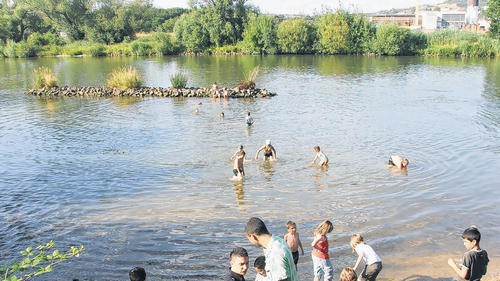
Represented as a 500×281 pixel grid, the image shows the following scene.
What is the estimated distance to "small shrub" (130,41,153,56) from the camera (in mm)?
78750

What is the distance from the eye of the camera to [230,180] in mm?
16219

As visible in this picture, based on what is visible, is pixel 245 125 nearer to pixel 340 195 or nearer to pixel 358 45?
pixel 340 195

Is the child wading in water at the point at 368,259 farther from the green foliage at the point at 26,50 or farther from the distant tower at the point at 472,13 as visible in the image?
the distant tower at the point at 472,13

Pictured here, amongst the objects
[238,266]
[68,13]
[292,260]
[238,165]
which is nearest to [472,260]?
[292,260]

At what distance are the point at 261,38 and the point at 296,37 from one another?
6527mm

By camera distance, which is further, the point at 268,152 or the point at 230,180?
the point at 268,152

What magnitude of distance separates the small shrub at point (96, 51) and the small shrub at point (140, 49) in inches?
220

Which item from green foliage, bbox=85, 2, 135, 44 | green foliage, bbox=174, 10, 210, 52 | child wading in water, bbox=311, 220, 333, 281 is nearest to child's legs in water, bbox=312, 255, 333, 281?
child wading in water, bbox=311, 220, 333, 281

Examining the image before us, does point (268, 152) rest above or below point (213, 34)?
below

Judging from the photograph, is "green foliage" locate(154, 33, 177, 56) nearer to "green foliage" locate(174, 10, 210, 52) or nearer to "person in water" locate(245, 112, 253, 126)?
"green foliage" locate(174, 10, 210, 52)

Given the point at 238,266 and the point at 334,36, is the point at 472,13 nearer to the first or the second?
the point at 334,36

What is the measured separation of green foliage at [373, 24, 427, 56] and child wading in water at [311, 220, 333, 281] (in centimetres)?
6765

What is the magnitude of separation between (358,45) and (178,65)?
1279 inches

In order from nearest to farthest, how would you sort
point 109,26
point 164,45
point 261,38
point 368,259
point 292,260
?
point 292,260
point 368,259
point 261,38
point 164,45
point 109,26
